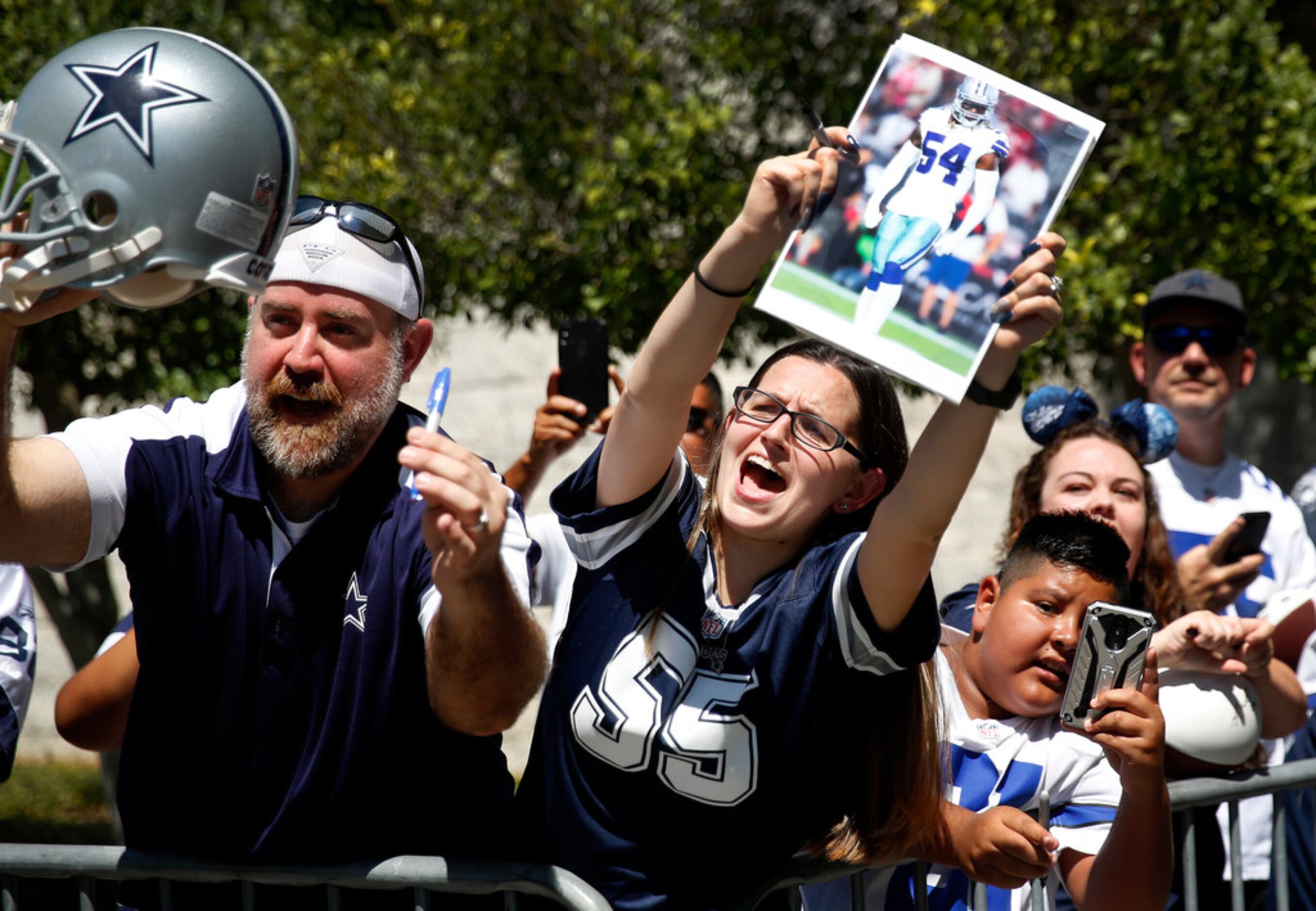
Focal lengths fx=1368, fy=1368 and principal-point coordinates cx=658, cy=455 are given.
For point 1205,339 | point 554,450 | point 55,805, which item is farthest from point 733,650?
point 55,805

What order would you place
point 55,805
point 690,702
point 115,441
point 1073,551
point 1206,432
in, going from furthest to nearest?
point 55,805, point 1206,432, point 1073,551, point 115,441, point 690,702

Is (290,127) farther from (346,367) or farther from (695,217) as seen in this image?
(695,217)

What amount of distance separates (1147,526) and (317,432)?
6.56 ft

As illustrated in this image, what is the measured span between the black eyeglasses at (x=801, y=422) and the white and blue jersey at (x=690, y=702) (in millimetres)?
156

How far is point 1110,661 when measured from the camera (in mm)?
2389

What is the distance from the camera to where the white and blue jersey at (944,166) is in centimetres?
198

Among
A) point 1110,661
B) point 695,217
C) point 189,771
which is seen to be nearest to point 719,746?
point 1110,661

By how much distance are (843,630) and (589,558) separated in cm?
44

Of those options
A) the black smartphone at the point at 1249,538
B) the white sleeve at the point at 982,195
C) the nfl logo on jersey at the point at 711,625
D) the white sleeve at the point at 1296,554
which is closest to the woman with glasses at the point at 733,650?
the nfl logo on jersey at the point at 711,625

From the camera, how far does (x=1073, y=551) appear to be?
2.82 metres

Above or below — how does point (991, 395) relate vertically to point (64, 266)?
below

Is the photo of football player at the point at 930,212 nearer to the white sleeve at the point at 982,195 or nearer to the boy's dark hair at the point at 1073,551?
the white sleeve at the point at 982,195

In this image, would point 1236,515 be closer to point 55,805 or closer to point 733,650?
point 733,650

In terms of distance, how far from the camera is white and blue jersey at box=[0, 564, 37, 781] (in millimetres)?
3115
